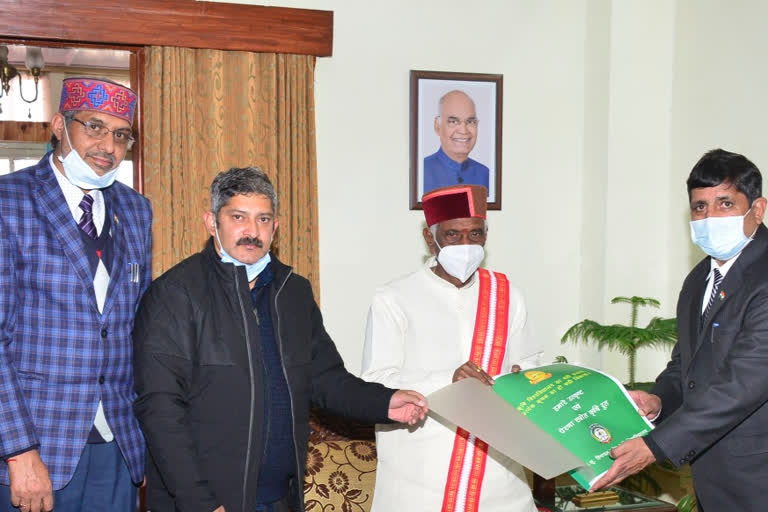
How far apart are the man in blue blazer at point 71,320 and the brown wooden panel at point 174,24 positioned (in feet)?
5.04

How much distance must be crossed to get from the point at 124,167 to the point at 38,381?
82.2 inches

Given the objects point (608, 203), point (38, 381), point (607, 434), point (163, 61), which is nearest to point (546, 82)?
point (608, 203)

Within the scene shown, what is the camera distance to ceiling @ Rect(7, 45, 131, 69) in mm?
3982

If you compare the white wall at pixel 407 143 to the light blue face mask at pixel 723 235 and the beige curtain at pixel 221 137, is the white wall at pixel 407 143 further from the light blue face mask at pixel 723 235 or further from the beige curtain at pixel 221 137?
the light blue face mask at pixel 723 235

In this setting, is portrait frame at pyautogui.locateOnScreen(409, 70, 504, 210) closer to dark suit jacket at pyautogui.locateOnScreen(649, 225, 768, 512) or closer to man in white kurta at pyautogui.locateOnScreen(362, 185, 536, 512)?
man in white kurta at pyautogui.locateOnScreen(362, 185, 536, 512)

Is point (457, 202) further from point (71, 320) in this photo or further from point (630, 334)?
point (630, 334)

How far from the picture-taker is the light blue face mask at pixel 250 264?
2465mm

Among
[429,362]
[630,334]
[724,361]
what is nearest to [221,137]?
[429,362]

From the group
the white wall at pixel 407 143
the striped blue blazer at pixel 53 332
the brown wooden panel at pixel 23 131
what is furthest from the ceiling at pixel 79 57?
the striped blue blazer at pixel 53 332

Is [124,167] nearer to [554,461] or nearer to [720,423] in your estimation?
[554,461]

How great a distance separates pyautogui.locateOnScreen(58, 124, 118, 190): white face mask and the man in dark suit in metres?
1.74

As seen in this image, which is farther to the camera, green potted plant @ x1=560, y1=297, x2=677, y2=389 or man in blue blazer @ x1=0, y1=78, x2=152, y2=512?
green potted plant @ x1=560, y1=297, x2=677, y2=389

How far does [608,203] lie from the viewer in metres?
4.59

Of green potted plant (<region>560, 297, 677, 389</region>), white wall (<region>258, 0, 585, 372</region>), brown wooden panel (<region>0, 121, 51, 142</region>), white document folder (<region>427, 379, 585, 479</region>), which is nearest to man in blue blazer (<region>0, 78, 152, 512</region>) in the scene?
white document folder (<region>427, 379, 585, 479</region>)
